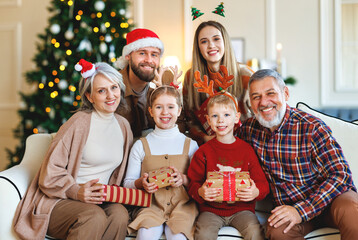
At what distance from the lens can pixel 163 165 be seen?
6.93ft

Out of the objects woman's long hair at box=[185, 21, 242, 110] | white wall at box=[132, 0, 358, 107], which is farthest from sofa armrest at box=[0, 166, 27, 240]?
white wall at box=[132, 0, 358, 107]

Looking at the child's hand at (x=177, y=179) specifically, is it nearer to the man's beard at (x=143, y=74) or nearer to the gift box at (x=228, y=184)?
the gift box at (x=228, y=184)

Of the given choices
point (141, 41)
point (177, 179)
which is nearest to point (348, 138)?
point (177, 179)

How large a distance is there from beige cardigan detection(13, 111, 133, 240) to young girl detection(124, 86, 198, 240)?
0.53 feet

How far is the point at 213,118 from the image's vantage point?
2.06 metres

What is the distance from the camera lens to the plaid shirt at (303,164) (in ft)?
5.99

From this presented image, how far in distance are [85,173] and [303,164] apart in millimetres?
1194

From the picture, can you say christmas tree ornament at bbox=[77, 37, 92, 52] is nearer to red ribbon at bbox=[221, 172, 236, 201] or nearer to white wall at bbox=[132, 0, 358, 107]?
white wall at bbox=[132, 0, 358, 107]

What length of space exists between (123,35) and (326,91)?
2.82 m

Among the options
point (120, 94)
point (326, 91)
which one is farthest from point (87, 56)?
point (326, 91)

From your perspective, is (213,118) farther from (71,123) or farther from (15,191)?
(15,191)

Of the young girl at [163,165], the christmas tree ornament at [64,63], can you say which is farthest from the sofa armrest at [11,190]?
the christmas tree ornament at [64,63]

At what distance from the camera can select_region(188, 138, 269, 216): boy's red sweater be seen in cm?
198

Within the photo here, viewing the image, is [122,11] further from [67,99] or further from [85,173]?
[85,173]
